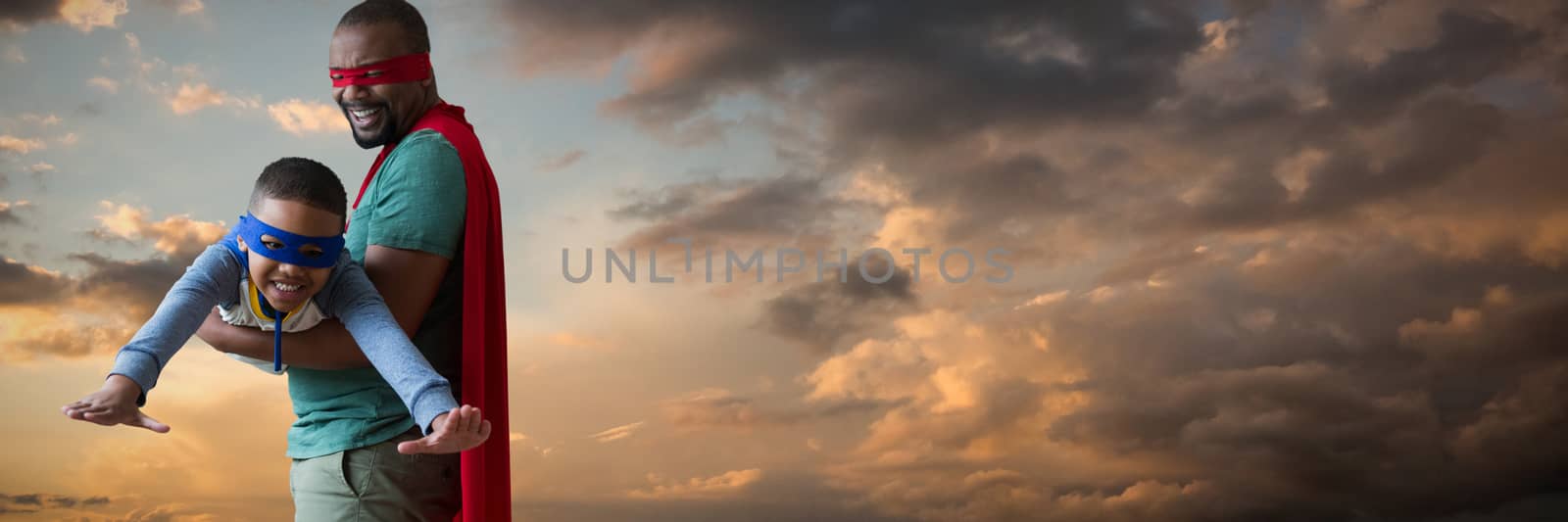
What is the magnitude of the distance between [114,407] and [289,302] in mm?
522

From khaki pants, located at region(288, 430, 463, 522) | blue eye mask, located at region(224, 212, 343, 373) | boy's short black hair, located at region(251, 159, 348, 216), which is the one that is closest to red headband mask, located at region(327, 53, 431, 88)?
boy's short black hair, located at region(251, 159, 348, 216)

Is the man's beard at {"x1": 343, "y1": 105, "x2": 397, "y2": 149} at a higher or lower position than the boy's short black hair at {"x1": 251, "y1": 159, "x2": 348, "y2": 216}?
higher

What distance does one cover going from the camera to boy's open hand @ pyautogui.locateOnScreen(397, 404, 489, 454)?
3195mm

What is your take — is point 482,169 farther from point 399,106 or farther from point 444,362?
point 444,362

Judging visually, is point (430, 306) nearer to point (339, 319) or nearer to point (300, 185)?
point (339, 319)

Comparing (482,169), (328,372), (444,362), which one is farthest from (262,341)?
(482,169)

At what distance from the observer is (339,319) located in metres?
3.60

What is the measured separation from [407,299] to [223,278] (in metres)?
0.50

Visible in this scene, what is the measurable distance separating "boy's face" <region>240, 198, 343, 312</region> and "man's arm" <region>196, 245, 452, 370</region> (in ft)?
0.48

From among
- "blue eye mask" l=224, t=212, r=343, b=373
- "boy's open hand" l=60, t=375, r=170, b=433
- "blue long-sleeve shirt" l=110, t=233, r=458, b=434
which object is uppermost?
"blue eye mask" l=224, t=212, r=343, b=373

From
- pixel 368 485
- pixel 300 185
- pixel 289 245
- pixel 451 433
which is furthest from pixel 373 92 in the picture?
pixel 451 433

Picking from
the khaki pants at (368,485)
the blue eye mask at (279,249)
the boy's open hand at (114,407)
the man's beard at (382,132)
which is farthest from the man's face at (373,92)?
the boy's open hand at (114,407)

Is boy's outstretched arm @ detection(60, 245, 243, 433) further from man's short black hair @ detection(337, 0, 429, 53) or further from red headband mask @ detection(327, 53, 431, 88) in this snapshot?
man's short black hair @ detection(337, 0, 429, 53)

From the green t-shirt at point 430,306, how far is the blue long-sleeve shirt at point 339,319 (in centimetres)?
19
